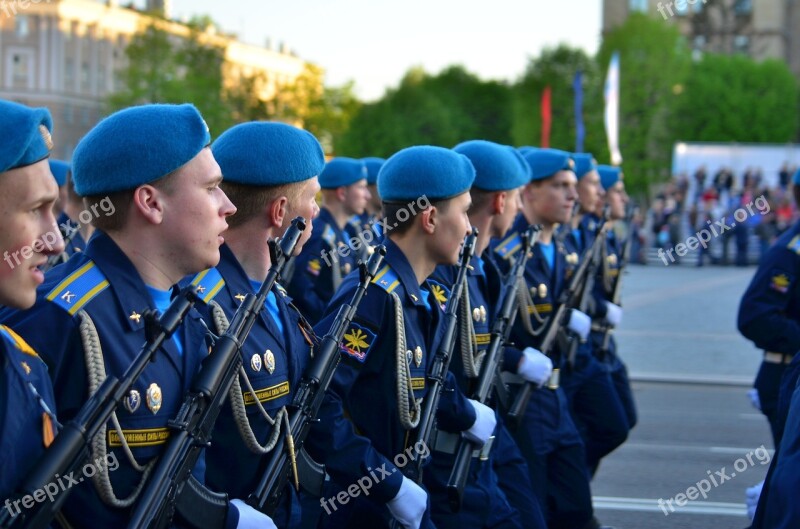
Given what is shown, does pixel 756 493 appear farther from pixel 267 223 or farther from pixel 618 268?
pixel 618 268

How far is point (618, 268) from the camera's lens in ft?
34.0

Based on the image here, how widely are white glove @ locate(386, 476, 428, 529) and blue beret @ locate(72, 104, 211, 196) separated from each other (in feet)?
4.68

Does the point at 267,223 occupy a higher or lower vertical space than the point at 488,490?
higher

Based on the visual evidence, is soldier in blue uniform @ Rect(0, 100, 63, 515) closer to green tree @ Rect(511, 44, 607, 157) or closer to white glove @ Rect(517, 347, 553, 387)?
white glove @ Rect(517, 347, 553, 387)

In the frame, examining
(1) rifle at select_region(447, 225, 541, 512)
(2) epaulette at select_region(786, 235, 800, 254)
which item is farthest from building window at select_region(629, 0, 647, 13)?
(1) rifle at select_region(447, 225, 541, 512)

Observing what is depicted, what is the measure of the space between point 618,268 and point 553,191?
230 cm

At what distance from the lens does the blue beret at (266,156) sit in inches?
174

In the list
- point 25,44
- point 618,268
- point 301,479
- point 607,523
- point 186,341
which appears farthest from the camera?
point 25,44

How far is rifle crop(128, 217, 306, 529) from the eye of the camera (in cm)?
318

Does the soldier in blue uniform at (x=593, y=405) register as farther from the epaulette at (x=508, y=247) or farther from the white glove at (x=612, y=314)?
the white glove at (x=612, y=314)

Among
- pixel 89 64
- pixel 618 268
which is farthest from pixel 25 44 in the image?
pixel 618 268

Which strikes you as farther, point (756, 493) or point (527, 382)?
point (527, 382)

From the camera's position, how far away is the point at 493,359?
18.8 feet

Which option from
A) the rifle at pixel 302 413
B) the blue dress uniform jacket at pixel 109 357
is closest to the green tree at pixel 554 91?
the rifle at pixel 302 413
